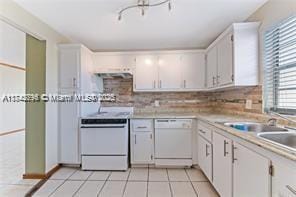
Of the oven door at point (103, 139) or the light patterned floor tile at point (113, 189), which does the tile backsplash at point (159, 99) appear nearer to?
the oven door at point (103, 139)

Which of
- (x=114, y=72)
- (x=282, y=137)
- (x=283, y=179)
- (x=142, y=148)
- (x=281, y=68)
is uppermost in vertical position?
(x=114, y=72)

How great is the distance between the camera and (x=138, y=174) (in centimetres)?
326

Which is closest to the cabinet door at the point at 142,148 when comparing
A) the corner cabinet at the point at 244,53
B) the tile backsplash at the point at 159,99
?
the tile backsplash at the point at 159,99

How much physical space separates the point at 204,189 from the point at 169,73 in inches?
80.4

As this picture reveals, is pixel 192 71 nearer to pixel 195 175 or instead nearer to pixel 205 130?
pixel 205 130

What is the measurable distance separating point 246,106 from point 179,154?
1.27 meters

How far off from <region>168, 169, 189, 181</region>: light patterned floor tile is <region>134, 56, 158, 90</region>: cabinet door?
1.48m

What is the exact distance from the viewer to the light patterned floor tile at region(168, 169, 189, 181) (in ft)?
10.0

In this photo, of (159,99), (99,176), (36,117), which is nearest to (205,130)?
(159,99)

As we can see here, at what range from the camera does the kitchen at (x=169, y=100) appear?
81.9 inches

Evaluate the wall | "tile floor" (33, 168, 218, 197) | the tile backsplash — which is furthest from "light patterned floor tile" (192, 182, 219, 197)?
the wall

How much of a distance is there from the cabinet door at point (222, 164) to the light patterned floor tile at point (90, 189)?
1.43m

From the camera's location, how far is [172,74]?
3.96 m

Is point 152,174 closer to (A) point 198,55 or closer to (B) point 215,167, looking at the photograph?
(B) point 215,167
